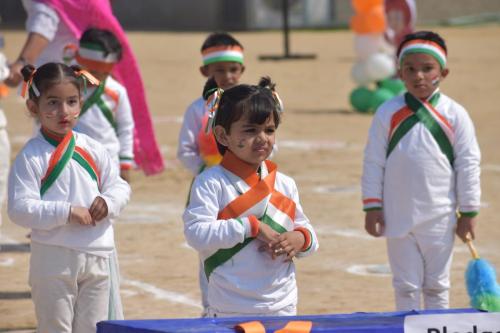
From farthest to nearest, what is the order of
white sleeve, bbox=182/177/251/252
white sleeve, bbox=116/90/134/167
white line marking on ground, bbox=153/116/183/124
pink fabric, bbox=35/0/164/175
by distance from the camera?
white line marking on ground, bbox=153/116/183/124 → pink fabric, bbox=35/0/164/175 → white sleeve, bbox=116/90/134/167 → white sleeve, bbox=182/177/251/252

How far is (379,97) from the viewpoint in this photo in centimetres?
1912

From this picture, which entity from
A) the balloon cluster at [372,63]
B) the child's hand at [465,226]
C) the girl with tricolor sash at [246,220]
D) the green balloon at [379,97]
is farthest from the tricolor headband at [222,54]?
the green balloon at [379,97]

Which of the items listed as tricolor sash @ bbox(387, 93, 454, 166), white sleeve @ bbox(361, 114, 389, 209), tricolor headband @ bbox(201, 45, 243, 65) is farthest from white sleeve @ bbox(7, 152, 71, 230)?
tricolor headband @ bbox(201, 45, 243, 65)

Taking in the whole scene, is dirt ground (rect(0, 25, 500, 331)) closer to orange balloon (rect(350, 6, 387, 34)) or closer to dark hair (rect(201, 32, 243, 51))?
orange balloon (rect(350, 6, 387, 34))

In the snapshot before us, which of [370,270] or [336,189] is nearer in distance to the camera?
[370,270]

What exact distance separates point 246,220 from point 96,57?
10.7ft

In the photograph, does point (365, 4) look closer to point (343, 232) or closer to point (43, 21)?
point (343, 232)

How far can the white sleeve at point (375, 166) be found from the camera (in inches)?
274

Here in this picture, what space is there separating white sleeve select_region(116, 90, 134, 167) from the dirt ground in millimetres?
927

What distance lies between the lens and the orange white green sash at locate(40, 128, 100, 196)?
19.1ft

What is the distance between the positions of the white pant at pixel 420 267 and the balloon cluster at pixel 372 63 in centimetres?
1186

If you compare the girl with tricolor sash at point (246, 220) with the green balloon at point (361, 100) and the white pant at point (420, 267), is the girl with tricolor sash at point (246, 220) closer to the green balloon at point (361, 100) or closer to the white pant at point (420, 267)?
the white pant at point (420, 267)

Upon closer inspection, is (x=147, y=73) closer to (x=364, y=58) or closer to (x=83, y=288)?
(x=364, y=58)

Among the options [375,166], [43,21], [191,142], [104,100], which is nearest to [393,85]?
[43,21]
